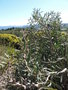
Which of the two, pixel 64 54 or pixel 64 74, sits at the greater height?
pixel 64 54

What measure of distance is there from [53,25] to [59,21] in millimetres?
156

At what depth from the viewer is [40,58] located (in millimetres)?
3135

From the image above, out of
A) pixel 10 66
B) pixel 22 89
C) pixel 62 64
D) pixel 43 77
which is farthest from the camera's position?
pixel 10 66

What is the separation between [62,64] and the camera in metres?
A: 2.86

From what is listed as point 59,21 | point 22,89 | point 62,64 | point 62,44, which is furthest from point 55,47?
point 22,89

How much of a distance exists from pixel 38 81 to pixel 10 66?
905 millimetres

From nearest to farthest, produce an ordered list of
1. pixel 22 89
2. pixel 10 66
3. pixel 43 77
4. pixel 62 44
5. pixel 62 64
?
pixel 22 89, pixel 43 77, pixel 62 64, pixel 62 44, pixel 10 66

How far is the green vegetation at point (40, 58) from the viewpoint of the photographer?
2.56m

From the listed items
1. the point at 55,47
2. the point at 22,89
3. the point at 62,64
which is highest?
the point at 55,47

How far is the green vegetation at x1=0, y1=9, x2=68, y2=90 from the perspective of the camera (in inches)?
101

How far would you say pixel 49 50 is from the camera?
324cm

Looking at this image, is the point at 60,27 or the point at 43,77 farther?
the point at 60,27

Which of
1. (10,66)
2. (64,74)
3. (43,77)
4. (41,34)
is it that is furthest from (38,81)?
(41,34)

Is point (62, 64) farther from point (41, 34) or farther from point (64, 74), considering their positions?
point (41, 34)
